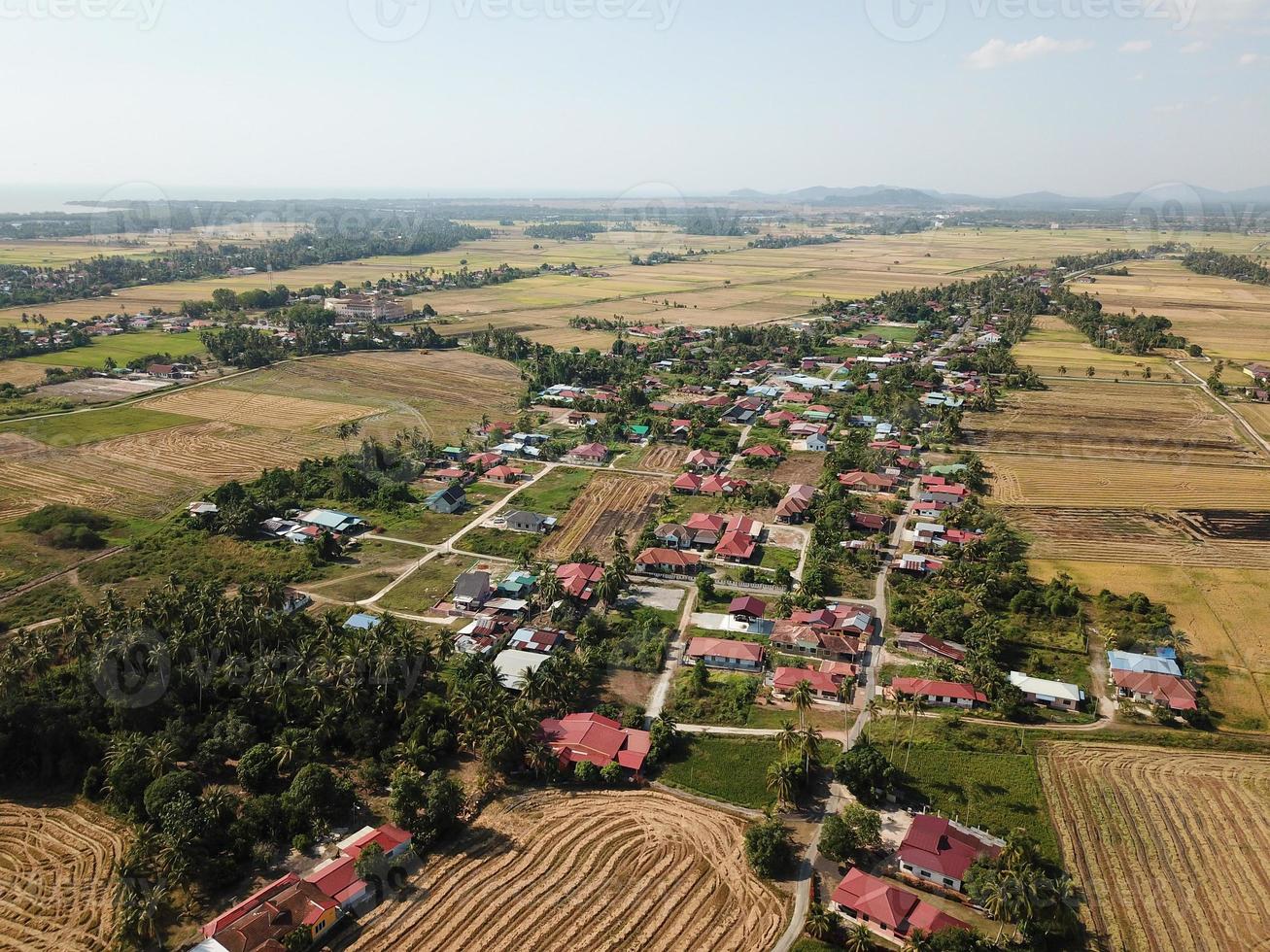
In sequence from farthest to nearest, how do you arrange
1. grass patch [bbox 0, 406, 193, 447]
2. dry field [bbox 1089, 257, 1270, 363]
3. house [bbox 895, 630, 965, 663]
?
dry field [bbox 1089, 257, 1270, 363], grass patch [bbox 0, 406, 193, 447], house [bbox 895, 630, 965, 663]

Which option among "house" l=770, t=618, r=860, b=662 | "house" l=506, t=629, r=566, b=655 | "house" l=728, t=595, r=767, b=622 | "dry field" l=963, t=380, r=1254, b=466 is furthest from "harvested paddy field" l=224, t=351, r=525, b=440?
"dry field" l=963, t=380, r=1254, b=466

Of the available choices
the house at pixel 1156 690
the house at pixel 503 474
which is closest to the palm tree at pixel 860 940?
the house at pixel 1156 690

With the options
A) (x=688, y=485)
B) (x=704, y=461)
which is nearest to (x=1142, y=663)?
(x=688, y=485)

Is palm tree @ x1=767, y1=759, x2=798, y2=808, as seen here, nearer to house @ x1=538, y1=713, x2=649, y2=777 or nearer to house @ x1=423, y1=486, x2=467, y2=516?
house @ x1=538, y1=713, x2=649, y2=777

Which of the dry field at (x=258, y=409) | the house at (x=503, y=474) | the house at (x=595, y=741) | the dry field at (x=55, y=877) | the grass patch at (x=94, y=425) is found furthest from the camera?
the dry field at (x=258, y=409)

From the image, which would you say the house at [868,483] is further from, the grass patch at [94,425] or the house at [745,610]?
the grass patch at [94,425]

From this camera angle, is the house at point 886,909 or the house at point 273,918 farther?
the house at point 886,909

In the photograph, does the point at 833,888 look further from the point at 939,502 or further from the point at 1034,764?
the point at 939,502
